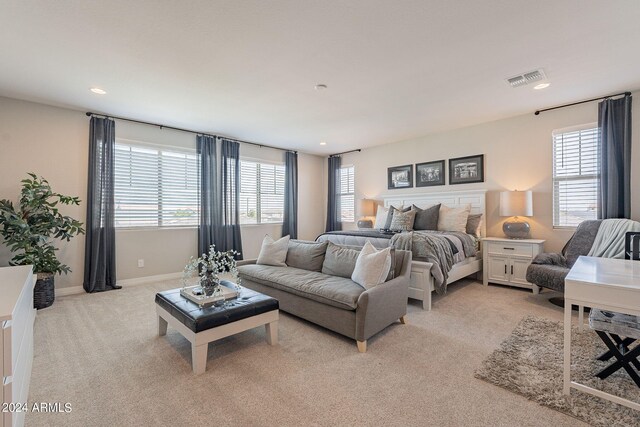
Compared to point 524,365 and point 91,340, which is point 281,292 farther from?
point 524,365

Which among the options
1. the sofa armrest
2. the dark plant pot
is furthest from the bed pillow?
the dark plant pot

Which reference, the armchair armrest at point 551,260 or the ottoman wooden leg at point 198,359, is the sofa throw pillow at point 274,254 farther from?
the armchair armrest at point 551,260

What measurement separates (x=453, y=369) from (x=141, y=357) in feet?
7.85

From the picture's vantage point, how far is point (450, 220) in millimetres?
4590

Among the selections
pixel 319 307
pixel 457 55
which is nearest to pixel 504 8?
pixel 457 55

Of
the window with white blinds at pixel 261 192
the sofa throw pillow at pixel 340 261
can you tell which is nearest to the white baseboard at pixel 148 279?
the window with white blinds at pixel 261 192

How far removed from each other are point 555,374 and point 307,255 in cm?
238

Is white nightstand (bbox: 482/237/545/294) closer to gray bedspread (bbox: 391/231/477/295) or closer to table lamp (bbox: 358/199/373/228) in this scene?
gray bedspread (bbox: 391/231/477/295)

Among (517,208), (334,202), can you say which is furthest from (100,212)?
(517,208)

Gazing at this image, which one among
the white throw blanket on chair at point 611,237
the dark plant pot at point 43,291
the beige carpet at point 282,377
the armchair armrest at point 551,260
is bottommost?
the beige carpet at point 282,377

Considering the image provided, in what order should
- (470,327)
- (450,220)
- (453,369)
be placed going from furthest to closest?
(450,220), (470,327), (453,369)

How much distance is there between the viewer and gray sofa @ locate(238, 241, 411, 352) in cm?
237

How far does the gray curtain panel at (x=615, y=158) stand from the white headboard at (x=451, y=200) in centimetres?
142

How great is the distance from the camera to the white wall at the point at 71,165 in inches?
142
